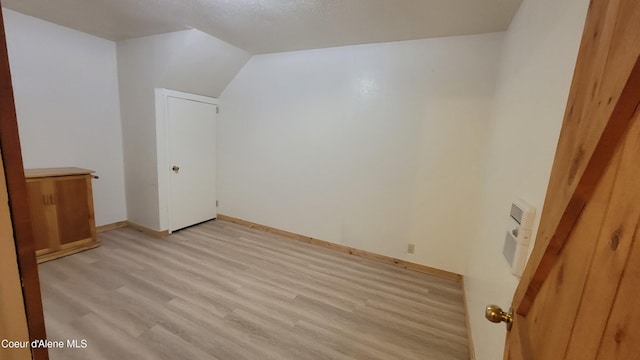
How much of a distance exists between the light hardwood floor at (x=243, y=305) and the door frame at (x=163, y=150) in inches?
17.7

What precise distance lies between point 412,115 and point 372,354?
2.22 metres

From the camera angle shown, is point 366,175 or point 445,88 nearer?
point 445,88

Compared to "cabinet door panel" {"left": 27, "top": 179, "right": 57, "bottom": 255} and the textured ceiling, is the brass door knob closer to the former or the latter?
the textured ceiling

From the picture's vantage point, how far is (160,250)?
121 inches

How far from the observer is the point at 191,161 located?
3748 mm

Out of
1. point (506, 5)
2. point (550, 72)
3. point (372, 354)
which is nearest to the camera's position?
point (550, 72)

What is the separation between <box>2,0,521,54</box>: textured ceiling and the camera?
79.8 inches

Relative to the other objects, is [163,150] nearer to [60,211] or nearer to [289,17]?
[60,211]

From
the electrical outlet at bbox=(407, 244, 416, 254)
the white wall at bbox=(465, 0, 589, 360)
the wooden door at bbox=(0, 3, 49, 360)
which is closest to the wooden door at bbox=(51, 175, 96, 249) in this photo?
the wooden door at bbox=(0, 3, 49, 360)

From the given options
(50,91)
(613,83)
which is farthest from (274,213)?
(613,83)

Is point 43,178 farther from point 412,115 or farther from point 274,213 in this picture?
point 412,115

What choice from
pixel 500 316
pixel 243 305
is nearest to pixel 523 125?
pixel 500 316

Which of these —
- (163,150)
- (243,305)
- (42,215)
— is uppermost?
(163,150)

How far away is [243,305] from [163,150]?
2.36m
